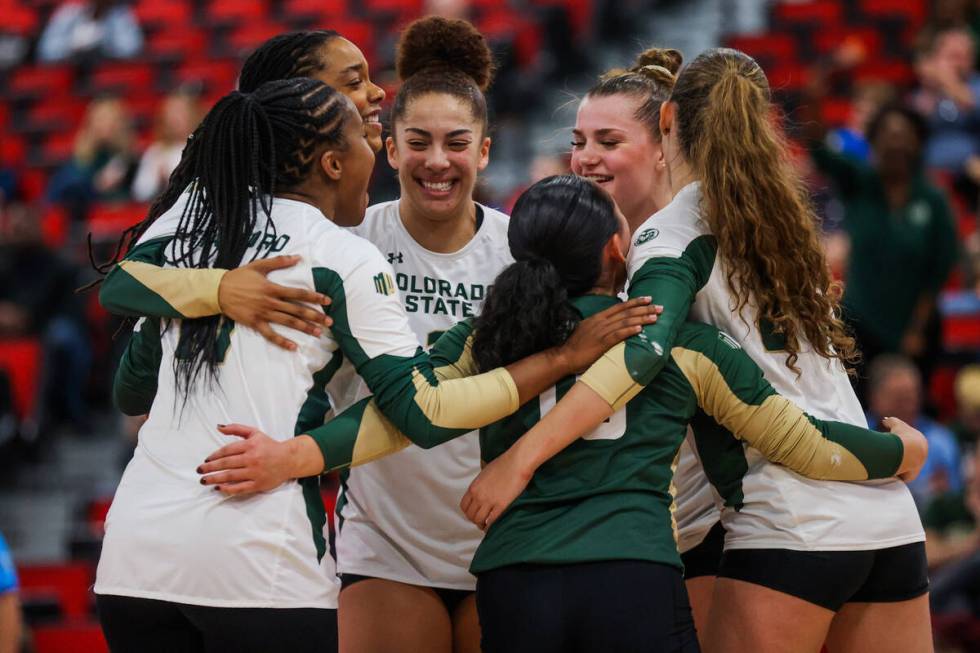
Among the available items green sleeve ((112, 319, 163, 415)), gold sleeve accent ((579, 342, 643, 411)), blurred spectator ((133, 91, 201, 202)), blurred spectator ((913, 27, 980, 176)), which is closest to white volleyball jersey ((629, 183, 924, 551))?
gold sleeve accent ((579, 342, 643, 411))

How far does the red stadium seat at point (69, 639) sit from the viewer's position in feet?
20.7

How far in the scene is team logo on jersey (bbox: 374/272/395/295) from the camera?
9.43 feet

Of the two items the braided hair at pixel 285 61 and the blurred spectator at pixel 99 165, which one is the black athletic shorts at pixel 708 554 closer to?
the braided hair at pixel 285 61

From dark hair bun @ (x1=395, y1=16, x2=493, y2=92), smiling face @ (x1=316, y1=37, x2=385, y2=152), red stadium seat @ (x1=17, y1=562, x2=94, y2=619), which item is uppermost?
dark hair bun @ (x1=395, y1=16, x2=493, y2=92)

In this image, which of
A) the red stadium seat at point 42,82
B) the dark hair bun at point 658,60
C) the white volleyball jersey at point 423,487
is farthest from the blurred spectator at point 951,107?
the red stadium seat at point 42,82

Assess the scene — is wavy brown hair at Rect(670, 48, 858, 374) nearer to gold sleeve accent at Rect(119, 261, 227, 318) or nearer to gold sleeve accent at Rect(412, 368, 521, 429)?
gold sleeve accent at Rect(412, 368, 521, 429)

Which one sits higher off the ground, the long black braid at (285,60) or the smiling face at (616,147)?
the long black braid at (285,60)

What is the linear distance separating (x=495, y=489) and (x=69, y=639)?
4.20 m

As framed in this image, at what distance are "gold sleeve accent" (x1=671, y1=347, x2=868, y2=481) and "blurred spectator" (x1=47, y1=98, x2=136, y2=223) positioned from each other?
27.2ft

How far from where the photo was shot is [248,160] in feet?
9.76

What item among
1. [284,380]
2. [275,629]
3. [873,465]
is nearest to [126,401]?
[284,380]

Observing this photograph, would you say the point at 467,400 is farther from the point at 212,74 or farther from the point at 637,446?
the point at 212,74

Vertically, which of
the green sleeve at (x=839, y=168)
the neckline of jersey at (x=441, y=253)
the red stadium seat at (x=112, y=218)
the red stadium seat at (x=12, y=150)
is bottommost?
the neckline of jersey at (x=441, y=253)

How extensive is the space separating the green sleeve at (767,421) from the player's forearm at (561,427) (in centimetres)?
25
